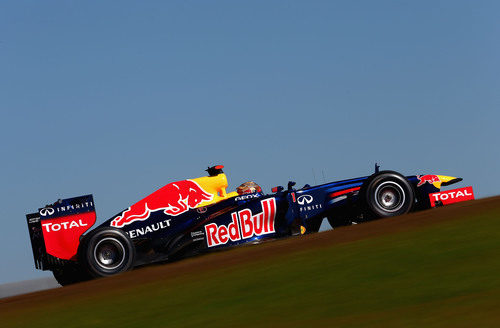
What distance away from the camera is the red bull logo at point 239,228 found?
12656 mm

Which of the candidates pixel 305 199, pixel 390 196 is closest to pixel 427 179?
pixel 390 196

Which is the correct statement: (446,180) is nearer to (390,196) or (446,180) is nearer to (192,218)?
(390,196)

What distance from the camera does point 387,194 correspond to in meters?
13.1

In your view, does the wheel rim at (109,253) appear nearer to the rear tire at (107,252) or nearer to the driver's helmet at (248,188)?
the rear tire at (107,252)

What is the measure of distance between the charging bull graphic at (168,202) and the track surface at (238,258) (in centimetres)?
115

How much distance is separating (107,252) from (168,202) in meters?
1.58

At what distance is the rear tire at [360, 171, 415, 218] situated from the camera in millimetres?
12906

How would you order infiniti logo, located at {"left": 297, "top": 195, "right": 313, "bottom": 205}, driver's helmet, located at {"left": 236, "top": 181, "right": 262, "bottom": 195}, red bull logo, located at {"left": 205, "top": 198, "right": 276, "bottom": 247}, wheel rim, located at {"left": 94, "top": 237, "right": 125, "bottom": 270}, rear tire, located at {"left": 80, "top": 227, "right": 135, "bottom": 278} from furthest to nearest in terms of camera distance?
driver's helmet, located at {"left": 236, "top": 181, "right": 262, "bottom": 195}
infiniti logo, located at {"left": 297, "top": 195, "right": 313, "bottom": 205}
red bull logo, located at {"left": 205, "top": 198, "right": 276, "bottom": 247}
wheel rim, located at {"left": 94, "top": 237, "right": 125, "bottom": 270}
rear tire, located at {"left": 80, "top": 227, "right": 135, "bottom": 278}

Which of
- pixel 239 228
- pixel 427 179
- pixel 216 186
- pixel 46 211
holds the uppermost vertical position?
pixel 46 211

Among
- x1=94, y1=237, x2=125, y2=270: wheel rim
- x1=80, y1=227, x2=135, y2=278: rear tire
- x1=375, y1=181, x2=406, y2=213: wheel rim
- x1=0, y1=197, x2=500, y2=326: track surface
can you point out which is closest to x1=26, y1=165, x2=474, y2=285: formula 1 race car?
x1=375, y1=181, x2=406, y2=213: wheel rim

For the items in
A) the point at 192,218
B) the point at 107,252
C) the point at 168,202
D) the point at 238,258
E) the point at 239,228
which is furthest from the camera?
the point at 168,202

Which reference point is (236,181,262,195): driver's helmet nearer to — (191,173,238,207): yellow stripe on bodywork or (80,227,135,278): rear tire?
(191,173,238,207): yellow stripe on bodywork

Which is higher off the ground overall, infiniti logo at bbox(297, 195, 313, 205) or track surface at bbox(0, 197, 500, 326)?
infiniti logo at bbox(297, 195, 313, 205)

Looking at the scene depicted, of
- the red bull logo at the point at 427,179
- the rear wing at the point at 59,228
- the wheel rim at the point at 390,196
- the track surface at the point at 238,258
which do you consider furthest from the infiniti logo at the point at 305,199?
the rear wing at the point at 59,228
